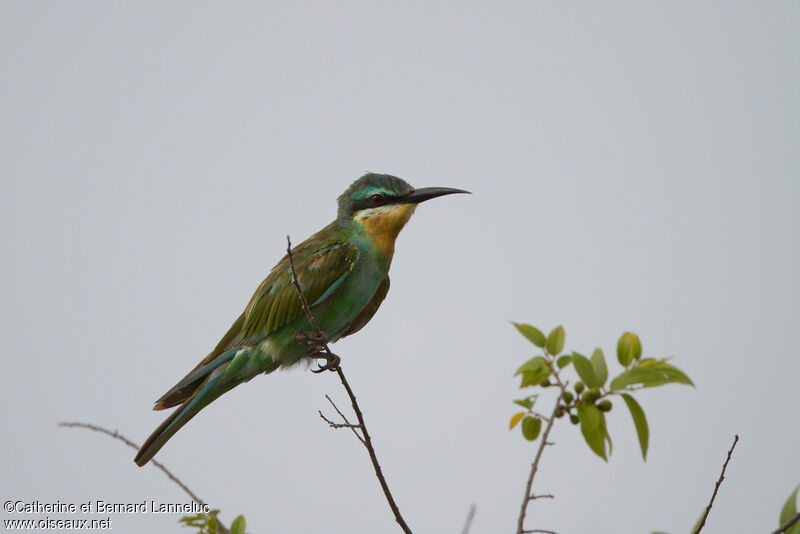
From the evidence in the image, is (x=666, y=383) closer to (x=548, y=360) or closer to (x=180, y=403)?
(x=548, y=360)

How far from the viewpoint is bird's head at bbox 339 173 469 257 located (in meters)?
A: 4.57

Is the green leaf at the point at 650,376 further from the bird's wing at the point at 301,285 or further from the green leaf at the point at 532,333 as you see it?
the bird's wing at the point at 301,285

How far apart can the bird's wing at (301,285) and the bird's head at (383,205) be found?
239mm

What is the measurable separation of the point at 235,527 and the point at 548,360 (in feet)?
3.52

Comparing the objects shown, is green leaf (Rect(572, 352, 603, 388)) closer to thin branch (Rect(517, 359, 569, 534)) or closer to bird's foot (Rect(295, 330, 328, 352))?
thin branch (Rect(517, 359, 569, 534))

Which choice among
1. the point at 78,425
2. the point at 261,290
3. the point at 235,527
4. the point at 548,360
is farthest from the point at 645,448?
the point at 261,290

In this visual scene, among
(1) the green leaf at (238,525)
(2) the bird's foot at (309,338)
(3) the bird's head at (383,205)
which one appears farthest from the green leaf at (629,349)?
(3) the bird's head at (383,205)

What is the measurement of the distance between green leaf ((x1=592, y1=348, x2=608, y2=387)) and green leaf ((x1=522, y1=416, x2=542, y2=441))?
0.21 m

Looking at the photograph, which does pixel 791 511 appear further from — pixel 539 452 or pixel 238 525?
pixel 238 525

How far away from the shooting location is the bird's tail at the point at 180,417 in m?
3.94

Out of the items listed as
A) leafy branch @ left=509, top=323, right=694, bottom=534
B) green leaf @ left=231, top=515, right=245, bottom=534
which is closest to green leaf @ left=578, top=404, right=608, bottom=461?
leafy branch @ left=509, top=323, right=694, bottom=534

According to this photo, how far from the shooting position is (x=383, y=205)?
464 cm

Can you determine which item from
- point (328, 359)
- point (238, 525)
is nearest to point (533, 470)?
point (238, 525)

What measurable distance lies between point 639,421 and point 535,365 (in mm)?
264
